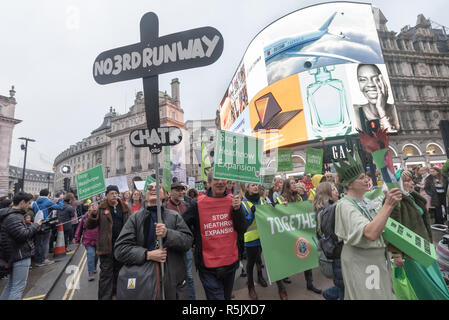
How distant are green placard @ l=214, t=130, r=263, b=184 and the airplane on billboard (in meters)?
31.9

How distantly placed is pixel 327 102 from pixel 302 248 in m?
28.9

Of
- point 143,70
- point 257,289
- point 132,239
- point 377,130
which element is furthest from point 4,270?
point 377,130

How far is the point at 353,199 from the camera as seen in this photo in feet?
7.91

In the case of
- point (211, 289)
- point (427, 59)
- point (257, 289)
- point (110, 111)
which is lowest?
point (257, 289)

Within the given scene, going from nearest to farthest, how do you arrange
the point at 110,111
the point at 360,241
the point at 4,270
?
the point at 360,241 → the point at 4,270 → the point at 110,111

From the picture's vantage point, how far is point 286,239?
3.98 metres

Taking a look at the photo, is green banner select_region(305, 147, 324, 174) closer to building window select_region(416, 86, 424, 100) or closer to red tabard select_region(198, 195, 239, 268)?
red tabard select_region(198, 195, 239, 268)

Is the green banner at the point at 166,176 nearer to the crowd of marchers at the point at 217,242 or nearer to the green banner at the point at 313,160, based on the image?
the crowd of marchers at the point at 217,242

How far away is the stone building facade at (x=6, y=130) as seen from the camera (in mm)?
34594

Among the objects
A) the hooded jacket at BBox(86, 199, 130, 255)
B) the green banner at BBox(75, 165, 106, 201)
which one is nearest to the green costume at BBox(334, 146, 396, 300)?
the hooded jacket at BBox(86, 199, 130, 255)

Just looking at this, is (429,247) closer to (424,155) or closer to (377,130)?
(377,130)

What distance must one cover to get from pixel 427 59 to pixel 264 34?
2560cm

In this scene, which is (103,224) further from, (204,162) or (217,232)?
(204,162)

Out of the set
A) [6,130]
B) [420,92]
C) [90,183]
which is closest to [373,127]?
[90,183]
